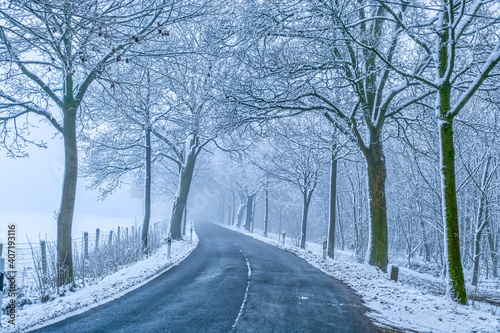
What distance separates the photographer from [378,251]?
1266cm

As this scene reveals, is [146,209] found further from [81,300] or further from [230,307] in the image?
[230,307]

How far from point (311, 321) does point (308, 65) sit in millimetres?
7354

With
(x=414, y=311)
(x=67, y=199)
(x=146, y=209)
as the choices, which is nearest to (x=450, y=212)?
(x=414, y=311)

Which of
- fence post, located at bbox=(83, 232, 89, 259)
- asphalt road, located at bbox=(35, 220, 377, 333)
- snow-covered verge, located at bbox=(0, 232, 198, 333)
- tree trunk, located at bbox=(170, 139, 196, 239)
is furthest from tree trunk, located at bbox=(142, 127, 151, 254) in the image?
asphalt road, located at bbox=(35, 220, 377, 333)

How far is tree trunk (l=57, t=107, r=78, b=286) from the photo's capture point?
9.25m

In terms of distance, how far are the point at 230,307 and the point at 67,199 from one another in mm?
5703

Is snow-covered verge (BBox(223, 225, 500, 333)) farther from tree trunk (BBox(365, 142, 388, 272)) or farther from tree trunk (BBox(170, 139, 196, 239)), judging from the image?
tree trunk (BBox(170, 139, 196, 239))

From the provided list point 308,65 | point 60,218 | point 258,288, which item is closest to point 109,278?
point 60,218

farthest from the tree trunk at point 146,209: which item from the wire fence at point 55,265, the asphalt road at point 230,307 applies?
the asphalt road at point 230,307

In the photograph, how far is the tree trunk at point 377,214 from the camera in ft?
41.4

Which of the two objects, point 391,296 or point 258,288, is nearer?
point 391,296

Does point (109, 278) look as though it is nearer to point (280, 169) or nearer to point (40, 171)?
point (280, 169)

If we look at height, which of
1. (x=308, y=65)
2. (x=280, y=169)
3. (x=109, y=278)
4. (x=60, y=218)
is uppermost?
(x=308, y=65)

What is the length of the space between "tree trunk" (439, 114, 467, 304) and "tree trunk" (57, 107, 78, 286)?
950 centimetres
